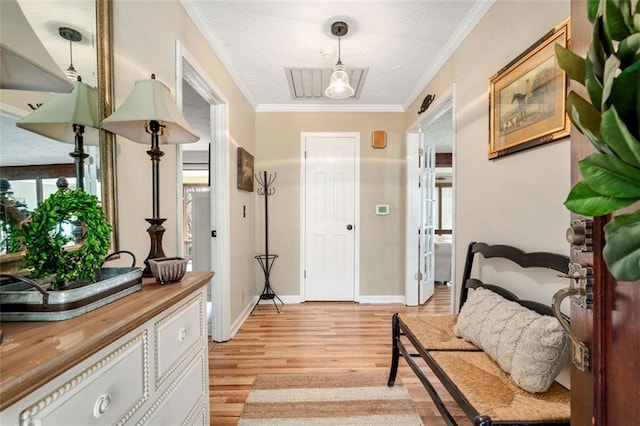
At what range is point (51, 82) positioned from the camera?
884mm

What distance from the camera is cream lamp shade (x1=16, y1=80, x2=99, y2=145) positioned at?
Answer: 84cm

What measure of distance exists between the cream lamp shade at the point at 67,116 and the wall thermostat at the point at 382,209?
3022mm

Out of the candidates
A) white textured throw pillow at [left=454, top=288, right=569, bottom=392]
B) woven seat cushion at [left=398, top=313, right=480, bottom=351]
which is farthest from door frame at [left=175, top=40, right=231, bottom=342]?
white textured throw pillow at [left=454, top=288, right=569, bottom=392]

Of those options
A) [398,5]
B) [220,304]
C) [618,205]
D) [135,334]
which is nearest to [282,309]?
[220,304]

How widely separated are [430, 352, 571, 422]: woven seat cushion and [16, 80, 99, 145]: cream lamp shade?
171cm

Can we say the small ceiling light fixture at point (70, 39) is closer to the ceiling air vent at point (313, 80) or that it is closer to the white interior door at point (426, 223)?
the ceiling air vent at point (313, 80)

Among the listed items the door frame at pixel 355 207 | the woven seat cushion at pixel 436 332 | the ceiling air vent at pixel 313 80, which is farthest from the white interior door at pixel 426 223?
the woven seat cushion at pixel 436 332

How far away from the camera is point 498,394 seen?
3.58 feet

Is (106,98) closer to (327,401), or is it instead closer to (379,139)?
(327,401)

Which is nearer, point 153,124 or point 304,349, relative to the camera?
point 153,124

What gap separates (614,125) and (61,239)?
1094mm

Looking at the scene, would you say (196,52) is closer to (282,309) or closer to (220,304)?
(220,304)

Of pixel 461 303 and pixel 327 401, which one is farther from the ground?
pixel 461 303

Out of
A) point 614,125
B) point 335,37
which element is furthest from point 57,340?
point 335,37
